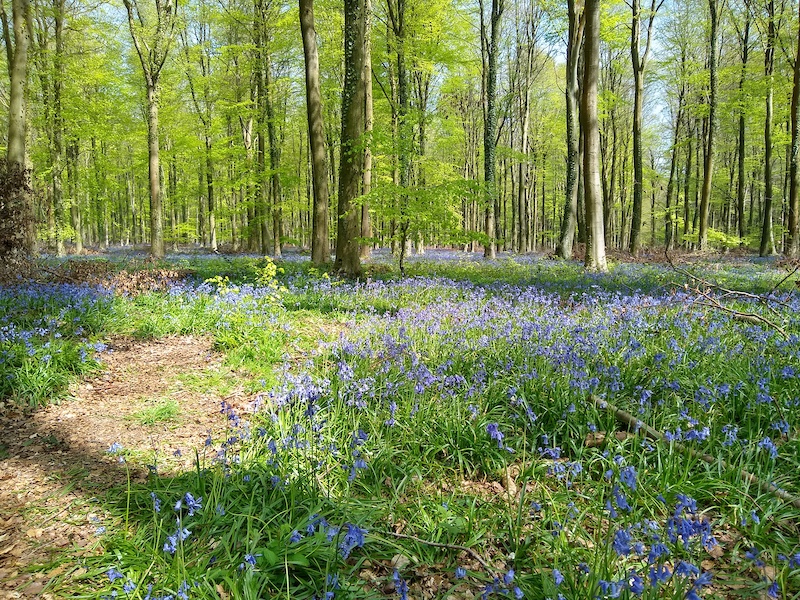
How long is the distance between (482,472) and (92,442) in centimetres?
327

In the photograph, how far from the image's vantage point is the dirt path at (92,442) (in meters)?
2.58

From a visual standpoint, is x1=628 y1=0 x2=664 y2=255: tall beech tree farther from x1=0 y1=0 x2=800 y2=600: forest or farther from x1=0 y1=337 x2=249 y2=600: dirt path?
x1=0 y1=337 x2=249 y2=600: dirt path

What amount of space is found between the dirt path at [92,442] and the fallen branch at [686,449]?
3196 millimetres

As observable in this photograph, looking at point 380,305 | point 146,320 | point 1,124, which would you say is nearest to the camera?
point 146,320

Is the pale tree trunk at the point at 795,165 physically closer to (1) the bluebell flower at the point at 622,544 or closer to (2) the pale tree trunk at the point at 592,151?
(2) the pale tree trunk at the point at 592,151

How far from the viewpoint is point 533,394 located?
372 cm

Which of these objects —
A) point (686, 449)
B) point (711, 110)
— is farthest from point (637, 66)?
point (686, 449)

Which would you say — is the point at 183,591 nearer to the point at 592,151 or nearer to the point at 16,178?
the point at 16,178

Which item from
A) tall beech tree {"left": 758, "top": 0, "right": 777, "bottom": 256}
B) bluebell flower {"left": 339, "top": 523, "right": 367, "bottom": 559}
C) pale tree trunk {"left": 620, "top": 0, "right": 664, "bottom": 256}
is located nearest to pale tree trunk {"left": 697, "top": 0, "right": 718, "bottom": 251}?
tall beech tree {"left": 758, "top": 0, "right": 777, "bottom": 256}

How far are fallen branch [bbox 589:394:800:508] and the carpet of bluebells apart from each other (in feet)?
0.09

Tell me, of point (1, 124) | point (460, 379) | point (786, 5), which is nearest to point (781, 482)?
point (460, 379)

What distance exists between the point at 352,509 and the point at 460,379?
1.55 metres

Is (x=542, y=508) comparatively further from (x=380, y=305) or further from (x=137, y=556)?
(x=380, y=305)

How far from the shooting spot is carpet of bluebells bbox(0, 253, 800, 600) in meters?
2.05
